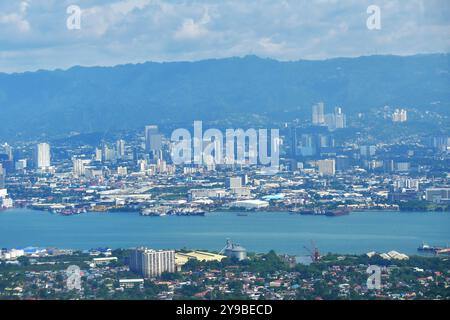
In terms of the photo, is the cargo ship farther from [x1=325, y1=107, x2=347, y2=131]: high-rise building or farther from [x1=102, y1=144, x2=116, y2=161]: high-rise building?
[x1=325, y1=107, x2=347, y2=131]: high-rise building

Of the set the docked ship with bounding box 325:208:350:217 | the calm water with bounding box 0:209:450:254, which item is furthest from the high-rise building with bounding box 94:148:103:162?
the docked ship with bounding box 325:208:350:217

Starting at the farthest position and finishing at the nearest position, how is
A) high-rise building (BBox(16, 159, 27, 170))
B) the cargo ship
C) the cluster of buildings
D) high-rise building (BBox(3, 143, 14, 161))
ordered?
high-rise building (BBox(3, 143, 14, 161))
high-rise building (BBox(16, 159, 27, 170))
the cluster of buildings
the cargo ship

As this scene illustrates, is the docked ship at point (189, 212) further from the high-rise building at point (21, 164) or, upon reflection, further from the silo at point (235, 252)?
the high-rise building at point (21, 164)

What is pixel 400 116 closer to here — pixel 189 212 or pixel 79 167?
pixel 79 167

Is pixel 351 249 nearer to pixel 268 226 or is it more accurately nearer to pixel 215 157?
pixel 268 226

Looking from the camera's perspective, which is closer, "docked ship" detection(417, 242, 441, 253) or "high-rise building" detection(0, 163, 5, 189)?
"docked ship" detection(417, 242, 441, 253)

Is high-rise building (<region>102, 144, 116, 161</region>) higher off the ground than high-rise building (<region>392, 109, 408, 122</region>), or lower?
lower

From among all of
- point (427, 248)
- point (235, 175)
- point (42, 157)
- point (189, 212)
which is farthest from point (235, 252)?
point (42, 157)
